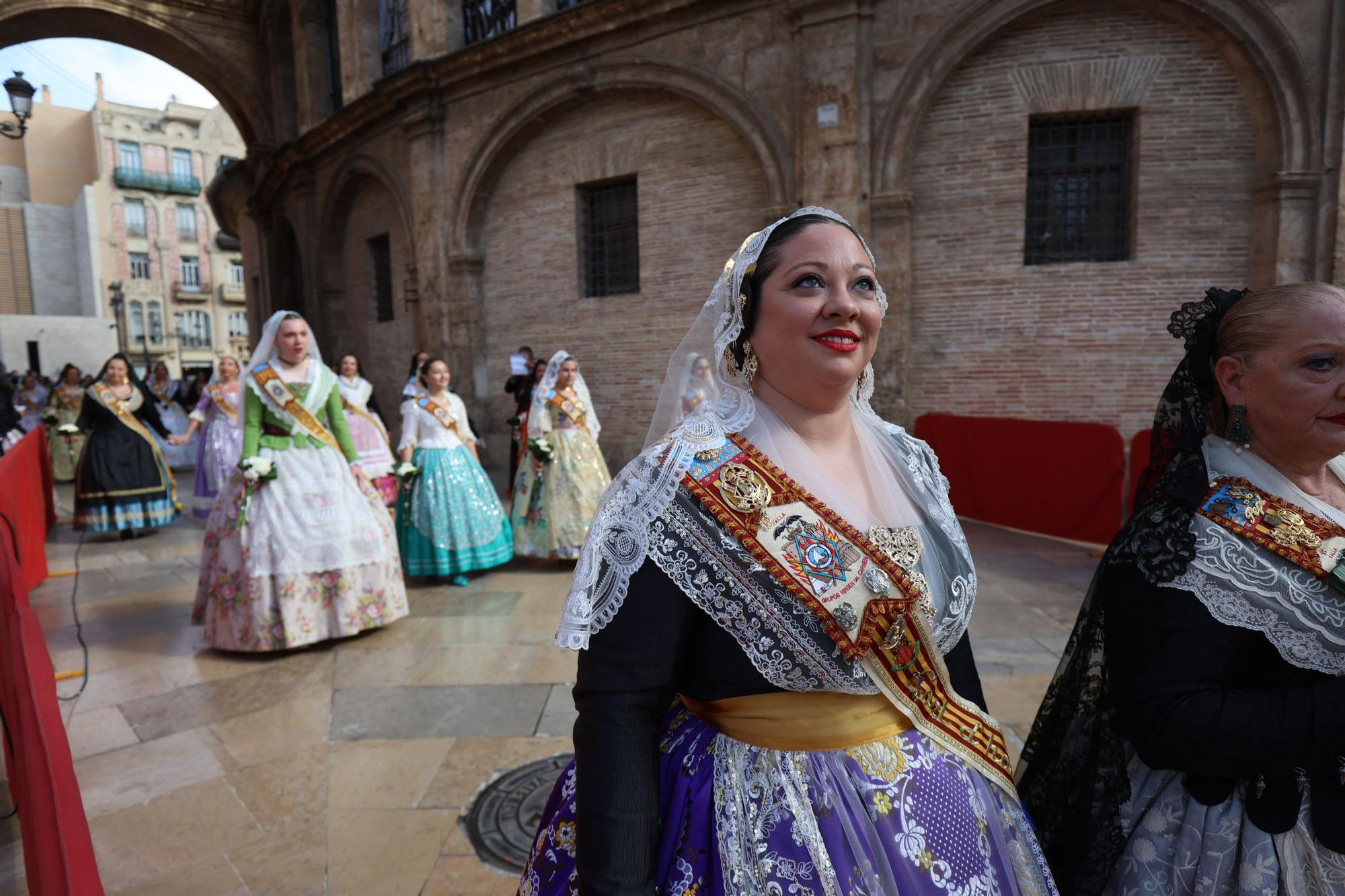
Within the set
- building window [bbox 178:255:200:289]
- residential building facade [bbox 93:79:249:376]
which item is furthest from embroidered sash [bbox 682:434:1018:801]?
building window [bbox 178:255:200:289]

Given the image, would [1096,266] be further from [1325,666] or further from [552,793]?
[552,793]

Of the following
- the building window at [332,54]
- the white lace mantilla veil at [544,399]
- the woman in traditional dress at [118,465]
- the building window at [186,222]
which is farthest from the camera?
the building window at [186,222]

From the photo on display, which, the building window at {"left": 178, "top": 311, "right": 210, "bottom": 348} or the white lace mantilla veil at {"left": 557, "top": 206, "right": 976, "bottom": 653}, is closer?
the white lace mantilla veil at {"left": 557, "top": 206, "right": 976, "bottom": 653}

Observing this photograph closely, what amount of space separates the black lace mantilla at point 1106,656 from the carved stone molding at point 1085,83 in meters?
8.26

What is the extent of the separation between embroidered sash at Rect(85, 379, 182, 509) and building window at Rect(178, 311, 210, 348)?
37.4 metres

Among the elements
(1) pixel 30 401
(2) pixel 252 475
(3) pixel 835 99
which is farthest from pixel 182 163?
(2) pixel 252 475

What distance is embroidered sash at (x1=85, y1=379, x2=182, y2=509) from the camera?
8438 mm

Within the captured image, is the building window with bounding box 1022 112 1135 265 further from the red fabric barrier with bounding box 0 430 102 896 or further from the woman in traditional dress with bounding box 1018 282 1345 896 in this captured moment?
the red fabric barrier with bounding box 0 430 102 896

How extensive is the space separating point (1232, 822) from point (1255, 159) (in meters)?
9.36

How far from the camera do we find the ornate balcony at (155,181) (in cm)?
3872

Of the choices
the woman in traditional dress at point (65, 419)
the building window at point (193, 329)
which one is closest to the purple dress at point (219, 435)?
the woman in traditional dress at point (65, 419)

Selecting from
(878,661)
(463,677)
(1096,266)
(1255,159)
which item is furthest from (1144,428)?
(878,661)

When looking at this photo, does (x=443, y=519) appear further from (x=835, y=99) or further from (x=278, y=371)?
(x=835, y=99)

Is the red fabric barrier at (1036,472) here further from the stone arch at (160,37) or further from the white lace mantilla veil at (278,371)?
the stone arch at (160,37)
